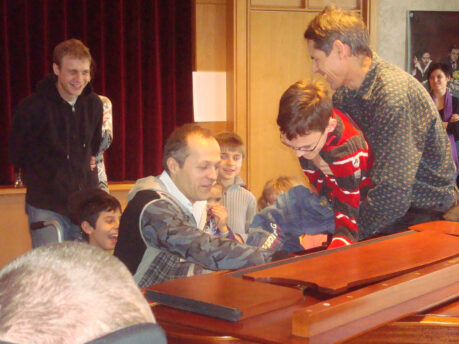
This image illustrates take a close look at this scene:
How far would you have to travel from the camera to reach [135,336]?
485mm

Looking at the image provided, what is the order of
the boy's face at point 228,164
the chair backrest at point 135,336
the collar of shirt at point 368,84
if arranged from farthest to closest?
the boy's face at point 228,164, the collar of shirt at point 368,84, the chair backrest at point 135,336

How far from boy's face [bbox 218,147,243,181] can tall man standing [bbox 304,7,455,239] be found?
149 centimetres

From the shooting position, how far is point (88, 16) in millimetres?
5781

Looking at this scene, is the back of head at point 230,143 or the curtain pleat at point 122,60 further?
the curtain pleat at point 122,60

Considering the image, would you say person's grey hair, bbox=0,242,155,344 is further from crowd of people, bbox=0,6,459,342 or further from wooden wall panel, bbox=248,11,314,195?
wooden wall panel, bbox=248,11,314,195

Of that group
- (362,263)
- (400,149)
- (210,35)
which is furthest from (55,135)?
(210,35)

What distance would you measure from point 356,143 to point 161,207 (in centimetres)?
74

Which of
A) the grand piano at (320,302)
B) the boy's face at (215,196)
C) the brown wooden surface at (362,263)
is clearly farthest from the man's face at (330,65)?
the boy's face at (215,196)

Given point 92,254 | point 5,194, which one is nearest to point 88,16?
point 5,194

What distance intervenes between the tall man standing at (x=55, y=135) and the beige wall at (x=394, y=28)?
3.36m

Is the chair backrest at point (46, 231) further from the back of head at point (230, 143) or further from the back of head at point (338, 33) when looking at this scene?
the back of head at point (338, 33)

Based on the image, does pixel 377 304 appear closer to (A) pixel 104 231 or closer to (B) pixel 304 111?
(B) pixel 304 111

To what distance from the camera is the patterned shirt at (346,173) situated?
2.16 metres

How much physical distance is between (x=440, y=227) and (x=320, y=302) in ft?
3.10
